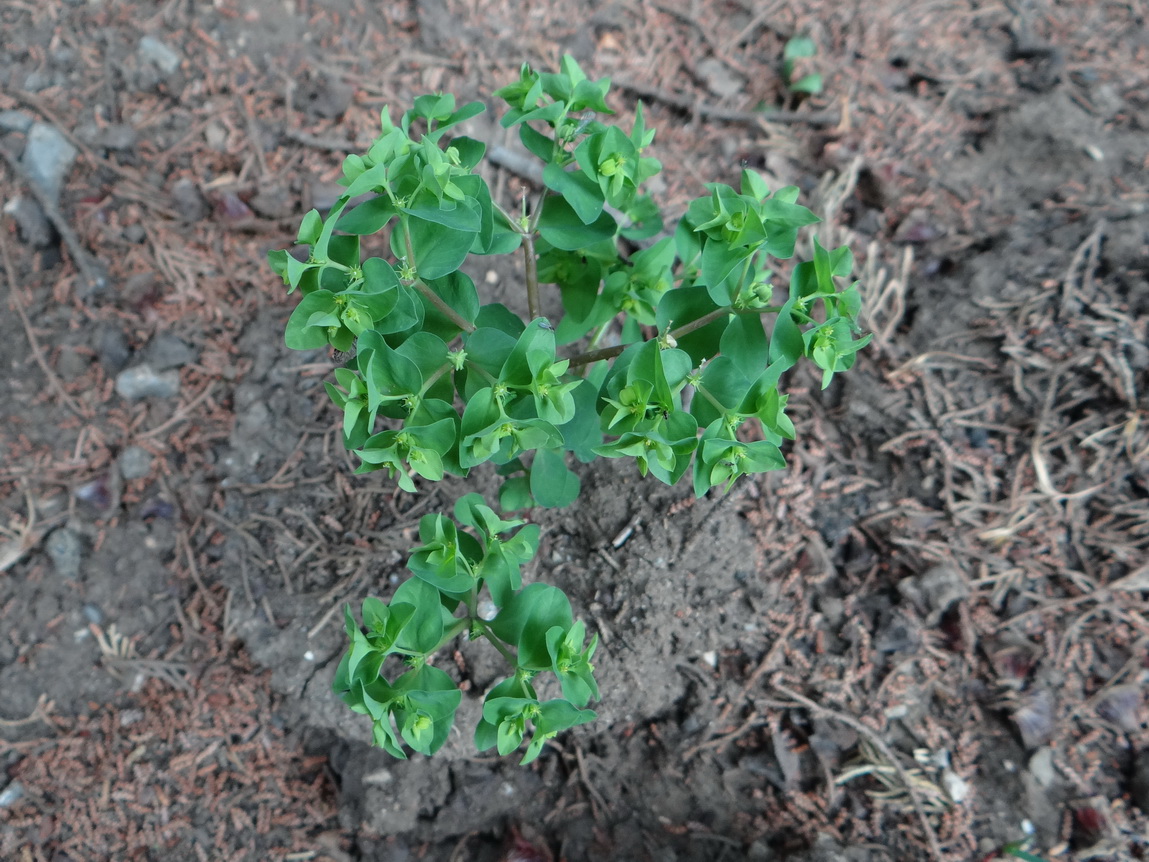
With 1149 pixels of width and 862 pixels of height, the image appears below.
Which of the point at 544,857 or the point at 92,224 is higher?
the point at 92,224

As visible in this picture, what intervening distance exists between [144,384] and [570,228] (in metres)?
2.00

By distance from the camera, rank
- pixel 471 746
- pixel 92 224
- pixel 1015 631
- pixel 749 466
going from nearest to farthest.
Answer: pixel 749 466 < pixel 471 746 < pixel 1015 631 < pixel 92 224

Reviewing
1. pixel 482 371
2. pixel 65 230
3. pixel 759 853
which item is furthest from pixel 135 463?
pixel 759 853

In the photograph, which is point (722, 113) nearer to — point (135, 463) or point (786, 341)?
point (786, 341)

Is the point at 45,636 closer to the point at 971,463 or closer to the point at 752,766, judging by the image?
the point at 752,766

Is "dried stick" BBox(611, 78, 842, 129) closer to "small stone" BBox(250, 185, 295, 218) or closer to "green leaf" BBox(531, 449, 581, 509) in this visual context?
"small stone" BBox(250, 185, 295, 218)

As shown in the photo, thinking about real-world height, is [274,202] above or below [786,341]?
below

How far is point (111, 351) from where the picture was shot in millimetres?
3094

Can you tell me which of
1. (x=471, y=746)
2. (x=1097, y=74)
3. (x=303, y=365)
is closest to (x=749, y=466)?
(x=471, y=746)

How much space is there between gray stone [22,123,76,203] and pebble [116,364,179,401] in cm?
86

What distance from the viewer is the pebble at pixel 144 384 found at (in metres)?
3.07

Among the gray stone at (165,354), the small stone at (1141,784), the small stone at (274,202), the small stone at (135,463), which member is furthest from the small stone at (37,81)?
the small stone at (1141,784)

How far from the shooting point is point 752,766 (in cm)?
267

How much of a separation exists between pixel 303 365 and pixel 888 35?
320 cm
